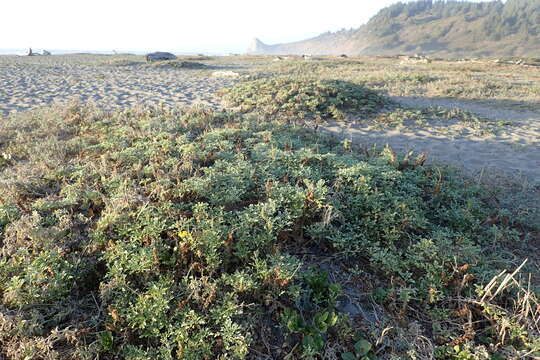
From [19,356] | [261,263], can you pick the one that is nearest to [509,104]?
[261,263]

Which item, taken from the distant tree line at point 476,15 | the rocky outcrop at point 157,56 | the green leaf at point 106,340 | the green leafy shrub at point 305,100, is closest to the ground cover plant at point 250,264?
the green leaf at point 106,340

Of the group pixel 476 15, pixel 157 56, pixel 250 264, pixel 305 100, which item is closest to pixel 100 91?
pixel 305 100

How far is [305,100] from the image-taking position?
384 inches

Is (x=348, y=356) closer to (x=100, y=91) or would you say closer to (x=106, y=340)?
(x=106, y=340)

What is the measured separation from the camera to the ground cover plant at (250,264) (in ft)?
8.05

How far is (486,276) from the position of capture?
317 centimetres

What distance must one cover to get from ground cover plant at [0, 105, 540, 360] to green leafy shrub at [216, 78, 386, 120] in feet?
15.5

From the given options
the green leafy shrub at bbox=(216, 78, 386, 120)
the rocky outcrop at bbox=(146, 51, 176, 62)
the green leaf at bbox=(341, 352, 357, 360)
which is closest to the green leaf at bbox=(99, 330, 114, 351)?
the green leaf at bbox=(341, 352, 357, 360)

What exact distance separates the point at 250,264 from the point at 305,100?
7.69 meters

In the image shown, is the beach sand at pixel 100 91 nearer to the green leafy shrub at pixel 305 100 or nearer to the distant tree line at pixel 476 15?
the green leafy shrub at pixel 305 100

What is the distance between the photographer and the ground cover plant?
2455mm

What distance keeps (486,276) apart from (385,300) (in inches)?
46.3

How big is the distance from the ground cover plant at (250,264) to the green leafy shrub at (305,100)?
472 cm

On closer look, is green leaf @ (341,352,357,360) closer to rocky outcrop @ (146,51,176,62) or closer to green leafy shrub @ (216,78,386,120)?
green leafy shrub @ (216,78,386,120)
